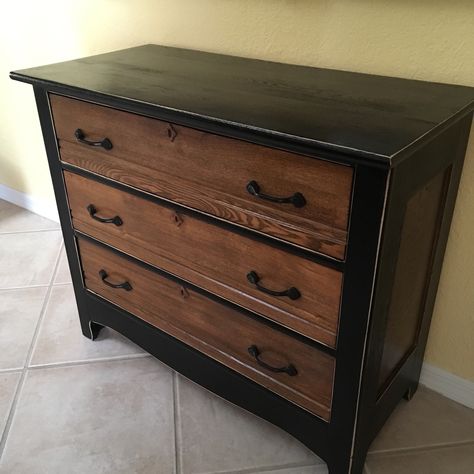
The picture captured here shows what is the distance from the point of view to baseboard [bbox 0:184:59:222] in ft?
8.13

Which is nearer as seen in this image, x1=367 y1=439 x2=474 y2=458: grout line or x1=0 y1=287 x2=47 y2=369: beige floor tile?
x1=367 y1=439 x2=474 y2=458: grout line

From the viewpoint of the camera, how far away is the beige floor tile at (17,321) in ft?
5.53

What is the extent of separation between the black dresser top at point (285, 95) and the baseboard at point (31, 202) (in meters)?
1.16

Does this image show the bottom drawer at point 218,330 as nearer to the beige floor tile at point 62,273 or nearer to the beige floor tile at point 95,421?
the beige floor tile at point 95,421

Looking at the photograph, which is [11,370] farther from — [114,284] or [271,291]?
[271,291]

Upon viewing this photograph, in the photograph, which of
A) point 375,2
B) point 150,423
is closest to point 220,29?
point 375,2

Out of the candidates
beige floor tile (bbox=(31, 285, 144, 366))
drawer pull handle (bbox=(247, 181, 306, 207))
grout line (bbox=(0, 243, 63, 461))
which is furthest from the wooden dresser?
grout line (bbox=(0, 243, 63, 461))

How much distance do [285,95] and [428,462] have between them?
962mm

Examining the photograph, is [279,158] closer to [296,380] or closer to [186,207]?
[186,207]

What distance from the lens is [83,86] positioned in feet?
3.96

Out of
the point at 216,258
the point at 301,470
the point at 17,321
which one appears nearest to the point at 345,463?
the point at 301,470

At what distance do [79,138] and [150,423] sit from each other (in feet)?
2.55

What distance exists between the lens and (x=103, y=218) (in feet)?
4.65

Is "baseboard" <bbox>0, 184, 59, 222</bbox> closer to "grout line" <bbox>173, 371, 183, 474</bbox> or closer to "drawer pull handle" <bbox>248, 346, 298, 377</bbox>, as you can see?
"grout line" <bbox>173, 371, 183, 474</bbox>
